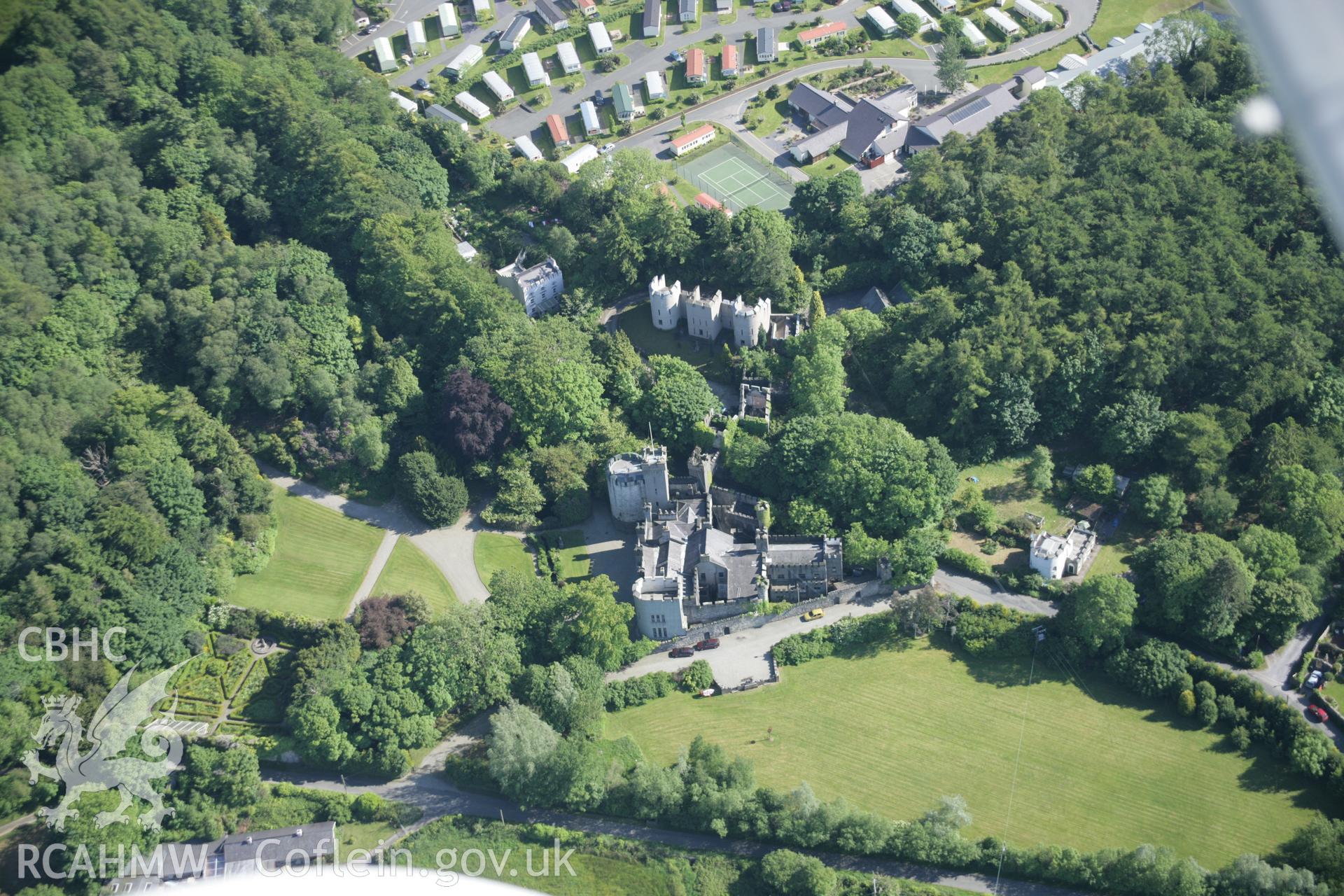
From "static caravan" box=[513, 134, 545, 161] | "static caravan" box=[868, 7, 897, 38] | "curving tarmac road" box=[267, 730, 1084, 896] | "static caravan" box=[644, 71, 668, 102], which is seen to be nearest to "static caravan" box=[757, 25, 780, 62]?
"static caravan" box=[868, 7, 897, 38]

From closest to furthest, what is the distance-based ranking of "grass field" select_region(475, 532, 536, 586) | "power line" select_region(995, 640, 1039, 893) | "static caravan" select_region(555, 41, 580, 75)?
"power line" select_region(995, 640, 1039, 893) < "grass field" select_region(475, 532, 536, 586) < "static caravan" select_region(555, 41, 580, 75)

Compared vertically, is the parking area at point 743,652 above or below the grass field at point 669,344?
below

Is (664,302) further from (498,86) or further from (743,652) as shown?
Result: (498,86)

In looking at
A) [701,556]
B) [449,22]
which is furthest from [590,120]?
[701,556]

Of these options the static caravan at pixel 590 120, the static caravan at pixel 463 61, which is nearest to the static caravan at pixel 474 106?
the static caravan at pixel 463 61

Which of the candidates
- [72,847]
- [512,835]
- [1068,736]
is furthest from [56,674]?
[1068,736]

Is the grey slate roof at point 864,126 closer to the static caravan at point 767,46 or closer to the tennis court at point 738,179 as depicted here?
the tennis court at point 738,179

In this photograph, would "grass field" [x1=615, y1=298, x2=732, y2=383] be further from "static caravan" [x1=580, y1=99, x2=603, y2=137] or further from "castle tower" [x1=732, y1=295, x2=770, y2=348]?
"static caravan" [x1=580, y1=99, x2=603, y2=137]
